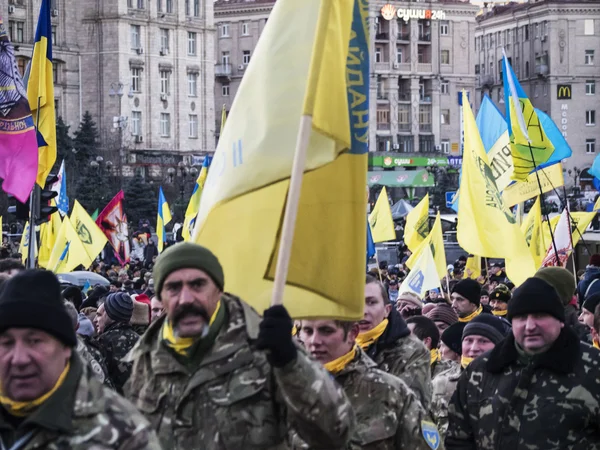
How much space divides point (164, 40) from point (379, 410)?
256 ft

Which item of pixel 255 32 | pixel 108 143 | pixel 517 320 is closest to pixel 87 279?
pixel 517 320

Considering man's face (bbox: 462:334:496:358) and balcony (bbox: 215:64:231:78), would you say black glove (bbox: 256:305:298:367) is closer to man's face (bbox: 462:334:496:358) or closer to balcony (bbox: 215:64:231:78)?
man's face (bbox: 462:334:496:358)

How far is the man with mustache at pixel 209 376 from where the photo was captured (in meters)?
4.55

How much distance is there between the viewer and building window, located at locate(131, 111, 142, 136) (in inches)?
3108

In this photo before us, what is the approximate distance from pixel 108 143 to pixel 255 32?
83.0ft

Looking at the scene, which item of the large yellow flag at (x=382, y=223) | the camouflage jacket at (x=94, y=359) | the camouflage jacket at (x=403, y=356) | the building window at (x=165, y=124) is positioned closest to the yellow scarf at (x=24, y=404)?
the camouflage jacket at (x=94, y=359)

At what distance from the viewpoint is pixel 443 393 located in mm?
7539

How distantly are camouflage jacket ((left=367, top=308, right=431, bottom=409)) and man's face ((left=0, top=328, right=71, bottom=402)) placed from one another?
2.71 m

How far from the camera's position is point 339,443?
4.46m

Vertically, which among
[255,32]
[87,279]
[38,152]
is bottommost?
[87,279]

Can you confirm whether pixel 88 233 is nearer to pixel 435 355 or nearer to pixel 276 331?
pixel 435 355

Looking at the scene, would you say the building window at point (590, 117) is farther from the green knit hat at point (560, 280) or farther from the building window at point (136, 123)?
the green knit hat at point (560, 280)

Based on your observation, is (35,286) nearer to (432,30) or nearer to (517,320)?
(517,320)

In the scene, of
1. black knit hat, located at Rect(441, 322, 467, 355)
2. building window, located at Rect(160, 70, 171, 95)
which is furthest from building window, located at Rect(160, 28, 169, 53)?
black knit hat, located at Rect(441, 322, 467, 355)
